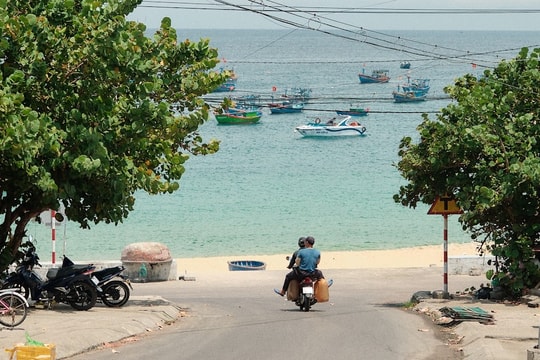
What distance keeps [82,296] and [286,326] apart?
4.04 m

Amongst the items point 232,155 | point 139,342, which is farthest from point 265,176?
point 139,342

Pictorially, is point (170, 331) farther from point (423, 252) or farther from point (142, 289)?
point (423, 252)

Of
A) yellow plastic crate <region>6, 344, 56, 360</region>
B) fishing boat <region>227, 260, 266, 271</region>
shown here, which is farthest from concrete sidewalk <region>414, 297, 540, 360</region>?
fishing boat <region>227, 260, 266, 271</region>

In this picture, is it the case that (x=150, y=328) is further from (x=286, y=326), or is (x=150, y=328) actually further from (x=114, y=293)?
(x=114, y=293)

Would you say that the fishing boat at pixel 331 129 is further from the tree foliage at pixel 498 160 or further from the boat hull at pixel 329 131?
the tree foliage at pixel 498 160

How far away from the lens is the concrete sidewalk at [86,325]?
15086mm

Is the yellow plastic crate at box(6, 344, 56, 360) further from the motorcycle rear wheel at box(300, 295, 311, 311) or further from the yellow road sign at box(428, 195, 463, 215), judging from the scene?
the yellow road sign at box(428, 195, 463, 215)

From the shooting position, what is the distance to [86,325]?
1691 centimetres

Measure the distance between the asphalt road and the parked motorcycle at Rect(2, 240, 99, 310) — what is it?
5.99 ft

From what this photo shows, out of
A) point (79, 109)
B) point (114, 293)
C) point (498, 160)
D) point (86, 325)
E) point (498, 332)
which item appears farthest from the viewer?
point (114, 293)

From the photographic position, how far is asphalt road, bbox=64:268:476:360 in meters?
15.2

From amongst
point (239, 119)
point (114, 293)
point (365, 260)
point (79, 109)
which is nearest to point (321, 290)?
point (114, 293)

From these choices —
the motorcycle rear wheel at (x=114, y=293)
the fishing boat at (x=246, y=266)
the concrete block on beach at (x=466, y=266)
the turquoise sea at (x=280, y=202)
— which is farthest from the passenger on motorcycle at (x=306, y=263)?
the fishing boat at (x=246, y=266)

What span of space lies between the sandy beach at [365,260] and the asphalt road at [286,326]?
412 inches
